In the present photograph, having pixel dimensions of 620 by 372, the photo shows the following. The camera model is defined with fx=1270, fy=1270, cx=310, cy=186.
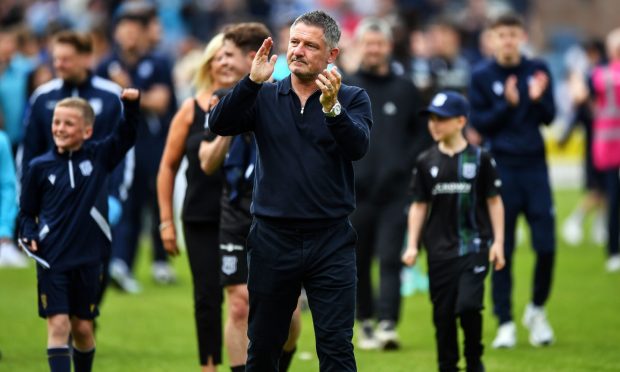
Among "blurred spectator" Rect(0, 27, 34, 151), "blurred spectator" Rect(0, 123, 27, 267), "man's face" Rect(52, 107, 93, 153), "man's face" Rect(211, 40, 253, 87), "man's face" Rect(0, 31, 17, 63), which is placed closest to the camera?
"man's face" Rect(52, 107, 93, 153)

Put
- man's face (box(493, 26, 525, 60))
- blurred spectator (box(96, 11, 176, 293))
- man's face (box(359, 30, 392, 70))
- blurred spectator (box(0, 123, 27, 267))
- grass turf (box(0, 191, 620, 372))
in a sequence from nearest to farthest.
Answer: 1. blurred spectator (box(0, 123, 27, 267))
2. grass turf (box(0, 191, 620, 372))
3. man's face (box(493, 26, 525, 60))
4. man's face (box(359, 30, 392, 70))
5. blurred spectator (box(96, 11, 176, 293))

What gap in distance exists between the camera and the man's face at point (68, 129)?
8219 millimetres

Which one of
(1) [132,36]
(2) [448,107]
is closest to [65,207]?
(2) [448,107]

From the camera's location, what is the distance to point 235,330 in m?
8.16

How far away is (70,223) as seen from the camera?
8.16 meters

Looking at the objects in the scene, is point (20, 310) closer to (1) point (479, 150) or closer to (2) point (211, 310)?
(2) point (211, 310)

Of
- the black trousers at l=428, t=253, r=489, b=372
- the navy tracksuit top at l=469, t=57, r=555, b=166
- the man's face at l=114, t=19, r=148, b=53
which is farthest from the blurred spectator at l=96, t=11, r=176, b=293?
the black trousers at l=428, t=253, r=489, b=372

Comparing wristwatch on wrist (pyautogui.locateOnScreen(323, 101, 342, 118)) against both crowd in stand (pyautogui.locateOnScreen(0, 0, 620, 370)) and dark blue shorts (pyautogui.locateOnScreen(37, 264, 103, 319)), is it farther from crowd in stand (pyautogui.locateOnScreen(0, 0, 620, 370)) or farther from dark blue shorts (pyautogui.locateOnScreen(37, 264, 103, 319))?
dark blue shorts (pyautogui.locateOnScreen(37, 264, 103, 319))

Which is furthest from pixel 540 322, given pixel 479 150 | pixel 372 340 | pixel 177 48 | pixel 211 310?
pixel 177 48

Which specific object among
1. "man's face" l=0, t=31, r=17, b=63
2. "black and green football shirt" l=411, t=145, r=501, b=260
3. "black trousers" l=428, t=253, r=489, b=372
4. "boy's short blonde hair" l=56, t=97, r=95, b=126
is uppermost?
"man's face" l=0, t=31, r=17, b=63

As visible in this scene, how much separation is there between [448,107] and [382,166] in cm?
222

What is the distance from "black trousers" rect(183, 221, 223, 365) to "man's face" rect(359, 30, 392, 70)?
303 cm

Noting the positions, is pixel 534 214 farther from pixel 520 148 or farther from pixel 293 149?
pixel 293 149

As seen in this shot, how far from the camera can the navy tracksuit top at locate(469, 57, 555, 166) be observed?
10867mm
